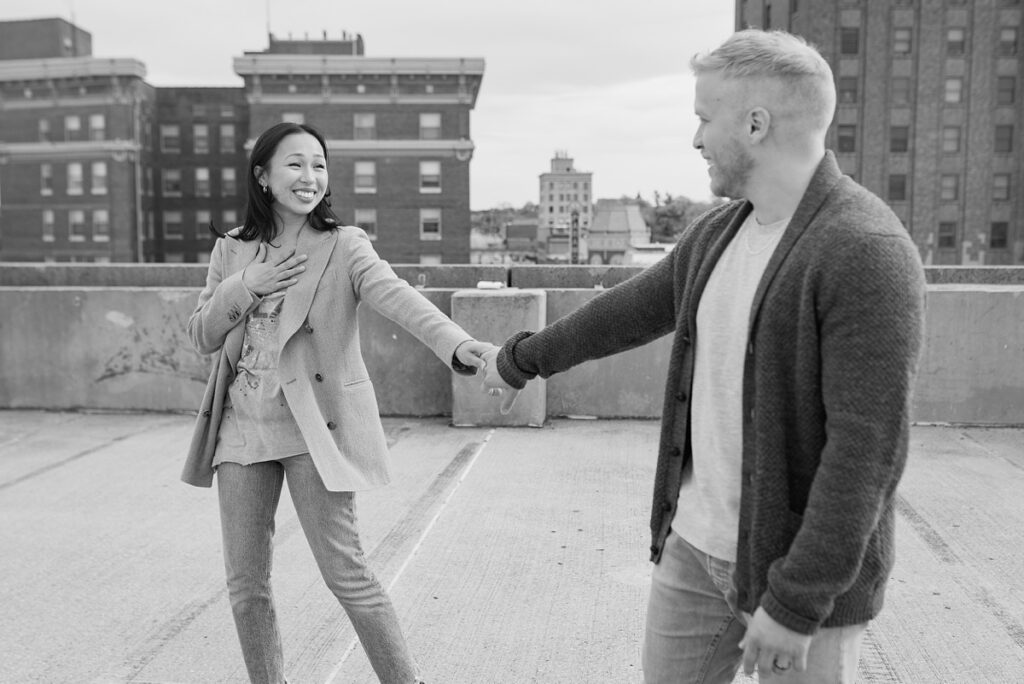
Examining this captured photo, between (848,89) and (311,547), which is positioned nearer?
(311,547)

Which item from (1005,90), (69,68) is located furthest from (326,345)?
(1005,90)

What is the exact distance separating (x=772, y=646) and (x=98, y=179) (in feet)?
230

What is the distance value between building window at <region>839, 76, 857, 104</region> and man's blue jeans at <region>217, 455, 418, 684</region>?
7222 centimetres

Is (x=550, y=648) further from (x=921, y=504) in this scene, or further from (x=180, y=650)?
(x=921, y=504)

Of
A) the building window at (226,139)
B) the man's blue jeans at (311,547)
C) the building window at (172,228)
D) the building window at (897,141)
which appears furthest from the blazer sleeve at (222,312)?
the building window at (897,141)

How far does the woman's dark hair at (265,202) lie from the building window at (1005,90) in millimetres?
77557

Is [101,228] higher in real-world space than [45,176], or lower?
lower

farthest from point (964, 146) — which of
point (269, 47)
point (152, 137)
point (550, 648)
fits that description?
point (550, 648)

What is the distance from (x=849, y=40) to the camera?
70250mm

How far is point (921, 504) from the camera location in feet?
20.9

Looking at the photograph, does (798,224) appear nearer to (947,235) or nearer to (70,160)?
(70,160)

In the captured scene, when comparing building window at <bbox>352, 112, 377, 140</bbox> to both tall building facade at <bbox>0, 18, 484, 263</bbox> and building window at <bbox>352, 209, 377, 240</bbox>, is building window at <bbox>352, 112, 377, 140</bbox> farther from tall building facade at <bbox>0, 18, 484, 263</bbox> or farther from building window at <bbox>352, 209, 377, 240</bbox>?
building window at <bbox>352, 209, 377, 240</bbox>

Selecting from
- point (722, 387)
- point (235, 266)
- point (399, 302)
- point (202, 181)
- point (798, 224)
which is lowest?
point (722, 387)

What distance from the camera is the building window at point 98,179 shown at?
216ft
